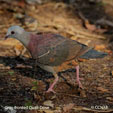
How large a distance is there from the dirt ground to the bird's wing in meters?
0.49

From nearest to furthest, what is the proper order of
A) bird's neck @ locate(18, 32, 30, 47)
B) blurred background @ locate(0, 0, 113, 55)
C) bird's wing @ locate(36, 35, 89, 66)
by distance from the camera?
1. bird's wing @ locate(36, 35, 89, 66)
2. bird's neck @ locate(18, 32, 30, 47)
3. blurred background @ locate(0, 0, 113, 55)

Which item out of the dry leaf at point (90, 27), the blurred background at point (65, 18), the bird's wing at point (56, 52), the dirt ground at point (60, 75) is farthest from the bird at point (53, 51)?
the dry leaf at point (90, 27)

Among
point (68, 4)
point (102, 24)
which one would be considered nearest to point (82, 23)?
point (102, 24)

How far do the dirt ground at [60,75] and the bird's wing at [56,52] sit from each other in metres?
0.49

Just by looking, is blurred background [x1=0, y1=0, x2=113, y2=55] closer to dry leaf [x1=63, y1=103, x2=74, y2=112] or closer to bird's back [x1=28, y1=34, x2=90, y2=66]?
bird's back [x1=28, y1=34, x2=90, y2=66]

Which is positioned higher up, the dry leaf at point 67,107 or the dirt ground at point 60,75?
the dirt ground at point 60,75

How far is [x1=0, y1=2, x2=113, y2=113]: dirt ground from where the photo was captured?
14.2 feet

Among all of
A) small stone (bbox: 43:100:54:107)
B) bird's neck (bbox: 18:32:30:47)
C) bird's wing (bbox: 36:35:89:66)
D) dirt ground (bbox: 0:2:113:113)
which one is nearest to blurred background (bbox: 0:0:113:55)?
dirt ground (bbox: 0:2:113:113)

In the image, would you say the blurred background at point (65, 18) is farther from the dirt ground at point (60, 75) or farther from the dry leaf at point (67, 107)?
the dry leaf at point (67, 107)

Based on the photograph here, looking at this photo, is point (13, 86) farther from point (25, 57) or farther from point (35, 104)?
point (25, 57)

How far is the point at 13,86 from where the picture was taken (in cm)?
488

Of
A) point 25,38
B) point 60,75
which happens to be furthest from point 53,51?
point 60,75

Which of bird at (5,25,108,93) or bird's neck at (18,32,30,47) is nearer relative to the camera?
bird at (5,25,108,93)

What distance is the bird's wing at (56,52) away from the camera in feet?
15.7
